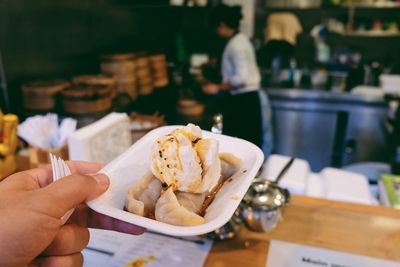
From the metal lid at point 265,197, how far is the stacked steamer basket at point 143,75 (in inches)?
82.3

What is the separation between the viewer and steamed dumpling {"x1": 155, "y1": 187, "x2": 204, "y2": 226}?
67 centimetres

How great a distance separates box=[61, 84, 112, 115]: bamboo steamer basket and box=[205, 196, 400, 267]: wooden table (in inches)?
59.0

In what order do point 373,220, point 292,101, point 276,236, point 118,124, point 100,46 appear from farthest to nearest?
point 292,101 → point 100,46 → point 118,124 → point 373,220 → point 276,236

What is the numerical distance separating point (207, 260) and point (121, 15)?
2976 millimetres

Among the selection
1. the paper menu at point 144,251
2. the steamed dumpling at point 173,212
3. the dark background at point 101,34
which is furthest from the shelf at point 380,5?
the steamed dumpling at point 173,212

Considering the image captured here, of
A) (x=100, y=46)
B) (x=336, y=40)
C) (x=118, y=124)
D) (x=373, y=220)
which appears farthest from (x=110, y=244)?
(x=336, y=40)

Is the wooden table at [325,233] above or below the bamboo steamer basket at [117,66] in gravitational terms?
below

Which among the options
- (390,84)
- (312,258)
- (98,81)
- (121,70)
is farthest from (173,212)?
(390,84)

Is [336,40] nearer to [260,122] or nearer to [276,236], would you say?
[260,122]

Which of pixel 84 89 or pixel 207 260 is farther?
pixel 84 89

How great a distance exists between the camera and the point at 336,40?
4871 millimetres

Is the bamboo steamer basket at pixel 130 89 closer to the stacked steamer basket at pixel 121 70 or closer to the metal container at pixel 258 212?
the stacked steamer basket at pixel 121 70

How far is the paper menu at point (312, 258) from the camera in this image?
1.12 metres

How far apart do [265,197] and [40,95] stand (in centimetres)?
175
